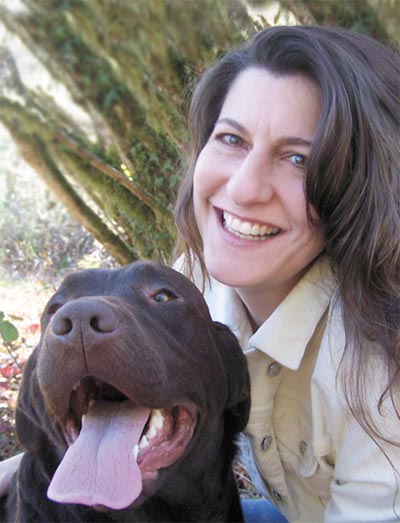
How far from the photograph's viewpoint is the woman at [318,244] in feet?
7.36

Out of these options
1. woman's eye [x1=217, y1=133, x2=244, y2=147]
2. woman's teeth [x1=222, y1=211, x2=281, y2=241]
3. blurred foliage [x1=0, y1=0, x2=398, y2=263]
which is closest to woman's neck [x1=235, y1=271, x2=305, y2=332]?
woman's teeth [x1=222, y1=211, x2=281, y2=241]

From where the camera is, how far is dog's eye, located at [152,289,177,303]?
7.43 ft

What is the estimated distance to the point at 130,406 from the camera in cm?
206

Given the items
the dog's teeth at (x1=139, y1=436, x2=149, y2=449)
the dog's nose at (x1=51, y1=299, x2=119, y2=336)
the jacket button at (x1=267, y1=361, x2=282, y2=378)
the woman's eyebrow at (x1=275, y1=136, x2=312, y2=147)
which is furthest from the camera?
the jacket button at (x1=267, y1=361, x2=282, y2=378)

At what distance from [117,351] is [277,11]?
8.48 ft

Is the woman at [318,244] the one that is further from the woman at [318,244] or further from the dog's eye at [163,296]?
the dog's eye at [163,296]

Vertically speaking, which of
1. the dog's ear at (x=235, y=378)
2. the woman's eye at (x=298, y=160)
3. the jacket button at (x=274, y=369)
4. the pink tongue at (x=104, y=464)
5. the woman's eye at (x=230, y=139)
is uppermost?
the woman's eye at (x=230, y=139)

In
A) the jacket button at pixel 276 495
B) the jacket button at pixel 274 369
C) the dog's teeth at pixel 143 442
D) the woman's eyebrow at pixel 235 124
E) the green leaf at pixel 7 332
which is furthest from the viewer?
the green leaf at pixel 7 332

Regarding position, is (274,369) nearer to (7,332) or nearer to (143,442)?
(143,442)

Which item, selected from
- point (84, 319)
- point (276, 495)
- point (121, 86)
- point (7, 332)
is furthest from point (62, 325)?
point (121, 86)

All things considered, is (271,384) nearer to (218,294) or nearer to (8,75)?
(218,294)

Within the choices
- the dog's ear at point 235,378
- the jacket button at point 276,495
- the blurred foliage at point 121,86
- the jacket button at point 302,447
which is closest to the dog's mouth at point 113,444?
the dog's ear at point 235,378

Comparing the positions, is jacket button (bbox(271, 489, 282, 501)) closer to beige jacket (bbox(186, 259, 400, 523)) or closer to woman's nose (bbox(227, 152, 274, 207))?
beige jacket (bbox(186, 259, 400, 523))

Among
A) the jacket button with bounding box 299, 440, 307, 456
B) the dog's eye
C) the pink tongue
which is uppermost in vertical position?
the dog's eye
